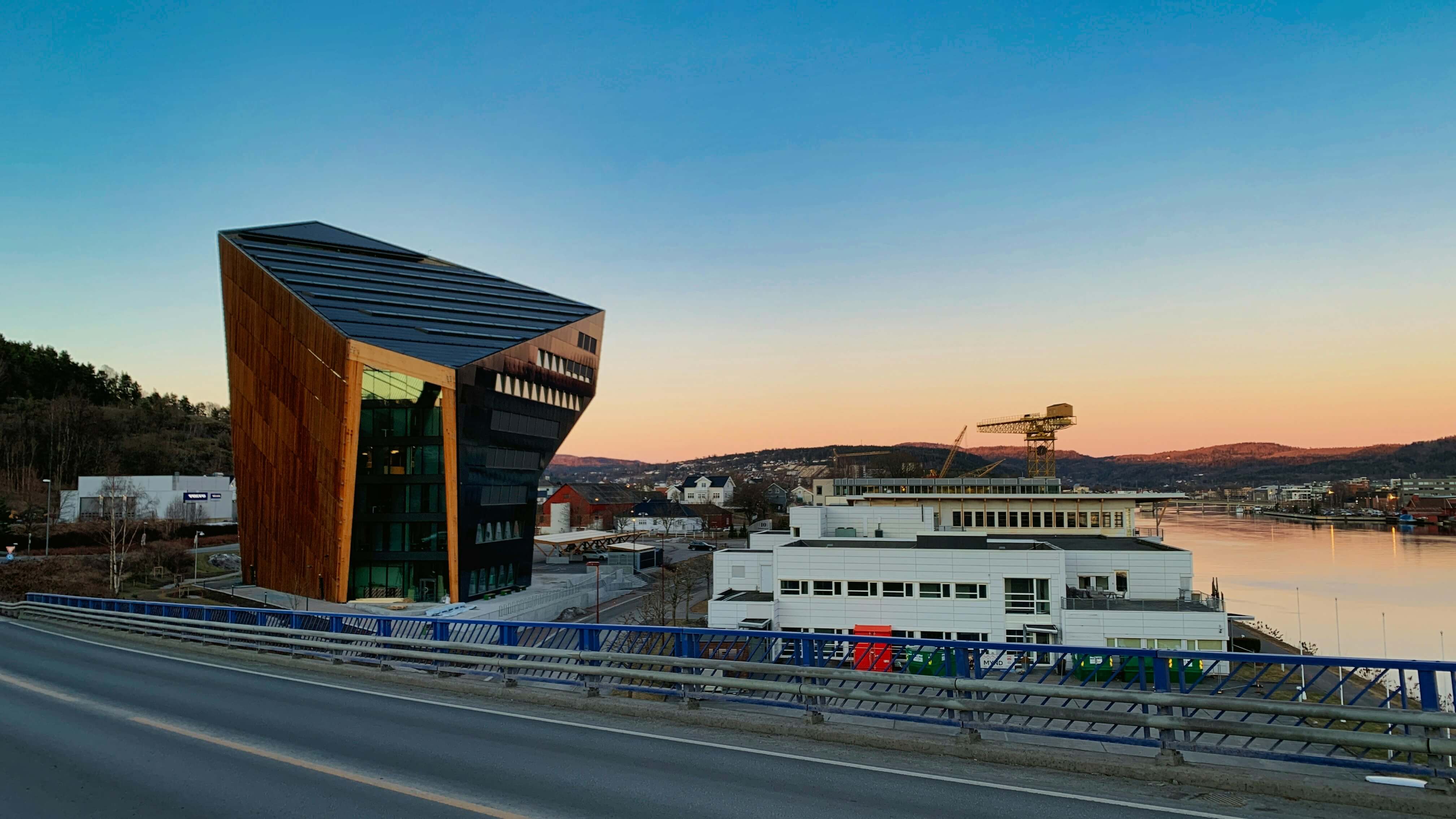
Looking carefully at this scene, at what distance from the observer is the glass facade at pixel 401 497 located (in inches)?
1902

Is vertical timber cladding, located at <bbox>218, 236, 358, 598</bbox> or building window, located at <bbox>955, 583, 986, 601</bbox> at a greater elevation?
vertical timber cladding, located at <bbox>218, 236, 358, 598</bbox>

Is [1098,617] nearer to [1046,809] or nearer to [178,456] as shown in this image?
[1046,809]

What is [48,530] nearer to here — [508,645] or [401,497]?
[401,497]

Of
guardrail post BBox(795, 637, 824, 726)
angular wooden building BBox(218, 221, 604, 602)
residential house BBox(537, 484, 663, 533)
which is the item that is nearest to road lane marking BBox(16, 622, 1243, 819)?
guardrail post BBox(795, 637, 824, 726)

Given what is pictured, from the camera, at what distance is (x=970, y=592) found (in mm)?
41219

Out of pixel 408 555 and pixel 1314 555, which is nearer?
pixel 408 555

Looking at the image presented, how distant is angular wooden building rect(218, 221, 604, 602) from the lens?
45312 mm

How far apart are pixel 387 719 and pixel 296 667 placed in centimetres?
687

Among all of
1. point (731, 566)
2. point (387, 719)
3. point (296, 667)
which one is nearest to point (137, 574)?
point (731, 566)

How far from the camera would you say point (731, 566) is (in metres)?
49.6

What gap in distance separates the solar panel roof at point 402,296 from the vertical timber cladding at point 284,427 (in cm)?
166

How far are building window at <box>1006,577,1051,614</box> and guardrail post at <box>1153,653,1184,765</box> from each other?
3337 centimetres

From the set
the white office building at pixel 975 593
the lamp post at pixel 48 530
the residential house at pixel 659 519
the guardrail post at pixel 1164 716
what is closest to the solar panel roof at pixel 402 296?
the white office building at pixel 975 593

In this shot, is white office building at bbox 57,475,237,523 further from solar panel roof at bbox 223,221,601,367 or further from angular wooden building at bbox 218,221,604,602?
angular wooden building at bbox 218,221,604,602
